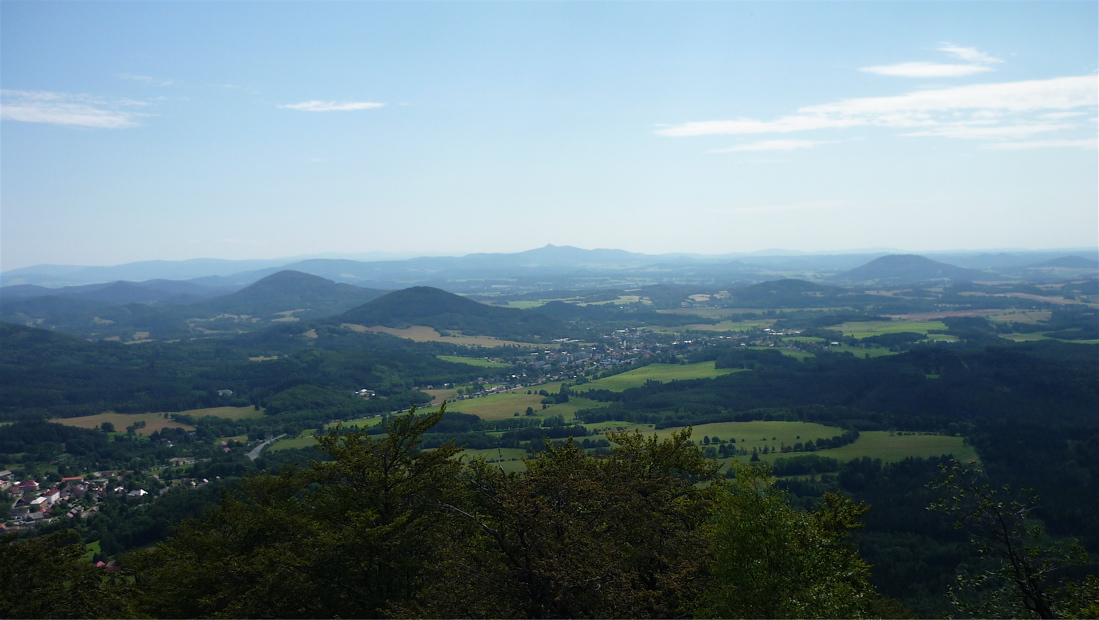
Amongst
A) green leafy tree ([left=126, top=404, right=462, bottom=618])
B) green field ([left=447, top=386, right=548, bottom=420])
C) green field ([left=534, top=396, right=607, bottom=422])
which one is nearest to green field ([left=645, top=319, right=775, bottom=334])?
green field ([left=534, top=396, right=607, bottom=422])

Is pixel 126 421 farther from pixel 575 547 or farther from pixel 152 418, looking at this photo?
pixel 575 547

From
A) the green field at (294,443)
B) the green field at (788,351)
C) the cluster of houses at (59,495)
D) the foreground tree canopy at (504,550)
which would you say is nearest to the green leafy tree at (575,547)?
the foreground tree canopy at (504,550)

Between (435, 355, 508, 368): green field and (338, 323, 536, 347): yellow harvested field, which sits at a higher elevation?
(338, 323, 536, 347): yellow harvested field

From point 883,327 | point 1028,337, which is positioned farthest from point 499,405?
point 1028,337

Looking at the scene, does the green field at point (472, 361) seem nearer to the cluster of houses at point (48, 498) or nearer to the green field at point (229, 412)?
the green field at point (229, 412)

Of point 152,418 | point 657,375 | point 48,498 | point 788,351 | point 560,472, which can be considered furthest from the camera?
point 788,351

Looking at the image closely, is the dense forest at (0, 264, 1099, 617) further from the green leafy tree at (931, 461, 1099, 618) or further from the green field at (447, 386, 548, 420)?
the green field at (447, 386, 548, 420)
